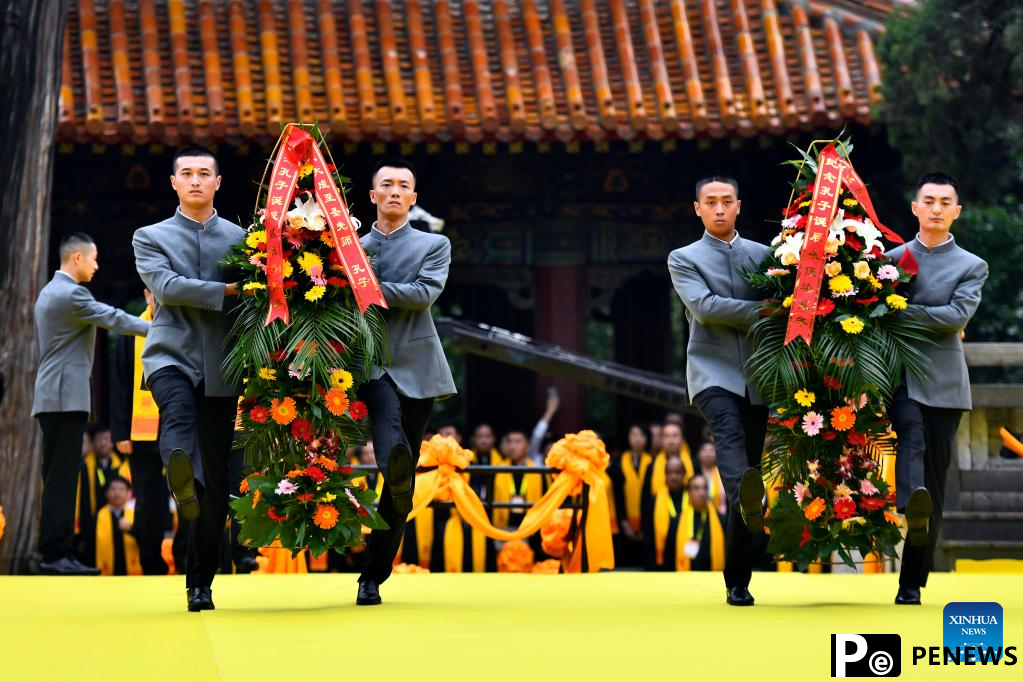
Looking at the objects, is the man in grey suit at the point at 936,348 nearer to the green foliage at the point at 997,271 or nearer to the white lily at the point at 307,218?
the white lily at the point at 307,218

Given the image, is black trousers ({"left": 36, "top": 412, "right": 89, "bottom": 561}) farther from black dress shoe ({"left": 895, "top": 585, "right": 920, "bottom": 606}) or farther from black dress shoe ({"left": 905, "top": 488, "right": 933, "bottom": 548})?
black dress shoe ({"left": 905, "top": 488, "right": 933, "bottom": 548})

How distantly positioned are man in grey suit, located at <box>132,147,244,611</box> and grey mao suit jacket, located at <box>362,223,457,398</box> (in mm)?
606

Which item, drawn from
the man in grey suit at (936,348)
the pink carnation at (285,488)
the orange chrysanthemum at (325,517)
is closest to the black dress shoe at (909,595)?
the man in grey suit at (936,348)

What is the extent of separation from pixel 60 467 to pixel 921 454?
15.7ft

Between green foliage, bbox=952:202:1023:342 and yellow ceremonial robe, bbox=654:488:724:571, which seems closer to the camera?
yellow ceremonial robe, bbox=654:488:724:571

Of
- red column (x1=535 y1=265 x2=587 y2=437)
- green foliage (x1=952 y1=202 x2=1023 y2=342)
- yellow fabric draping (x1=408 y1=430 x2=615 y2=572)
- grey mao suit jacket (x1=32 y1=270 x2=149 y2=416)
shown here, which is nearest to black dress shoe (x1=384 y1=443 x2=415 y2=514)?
grey mao suit jacket (x1=32 y1=270 x2=149 y2=416)

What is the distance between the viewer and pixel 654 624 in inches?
251

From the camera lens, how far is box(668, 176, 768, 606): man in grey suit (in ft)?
23.5

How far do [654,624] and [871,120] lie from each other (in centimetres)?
770

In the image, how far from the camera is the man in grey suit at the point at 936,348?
23.9ft

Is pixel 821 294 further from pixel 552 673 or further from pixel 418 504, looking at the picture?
pixel 418 504

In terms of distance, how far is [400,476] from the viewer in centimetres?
695

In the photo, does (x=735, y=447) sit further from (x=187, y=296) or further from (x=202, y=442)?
(x=187, y=296)

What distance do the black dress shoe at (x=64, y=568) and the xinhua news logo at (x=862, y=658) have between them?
5.90 metres
